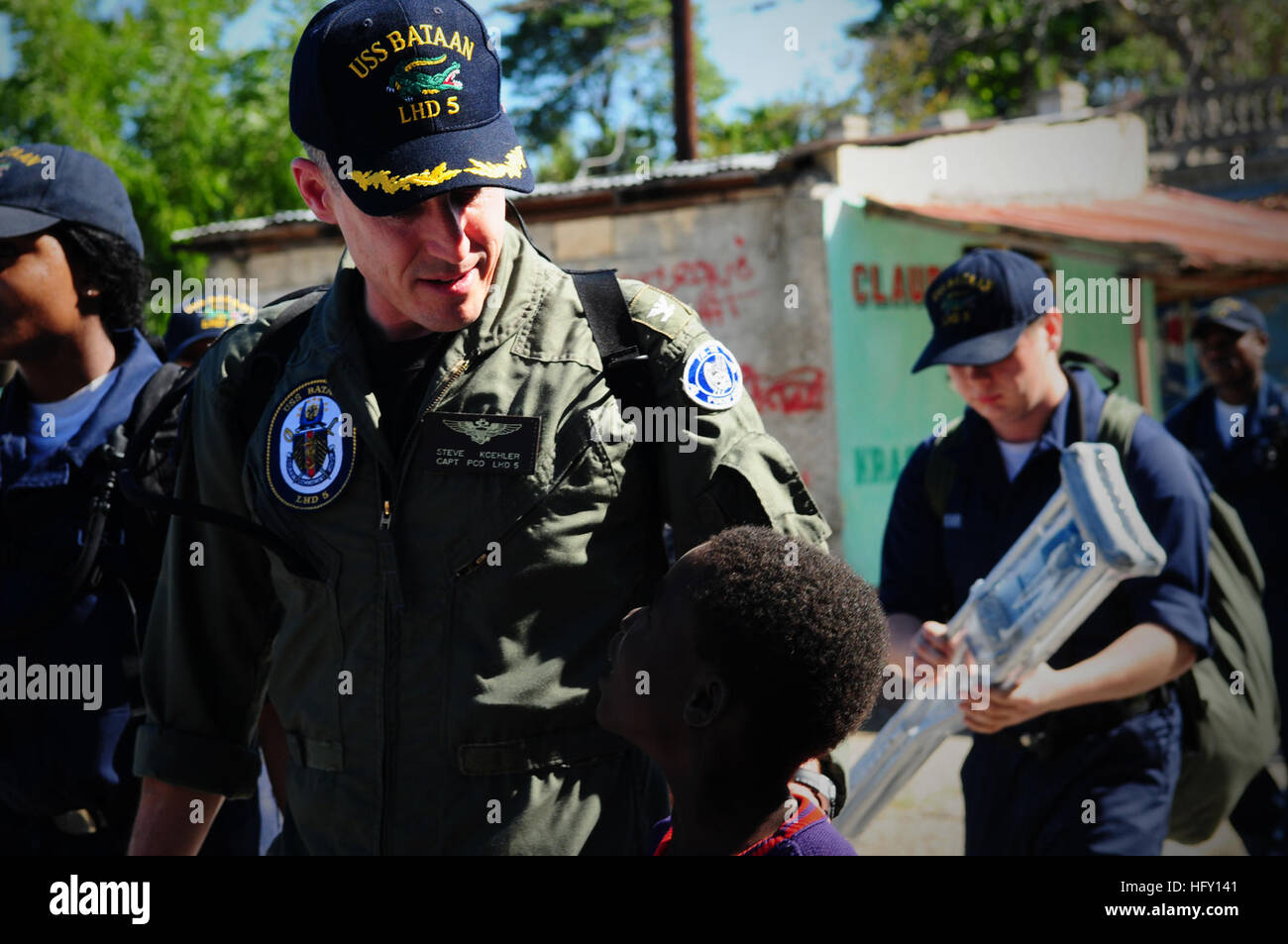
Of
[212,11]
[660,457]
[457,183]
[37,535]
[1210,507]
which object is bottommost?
[1210,507]

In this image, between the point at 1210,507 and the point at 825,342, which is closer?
the point at 1210,507

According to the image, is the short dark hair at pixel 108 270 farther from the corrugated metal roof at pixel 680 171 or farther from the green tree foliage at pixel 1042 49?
the green tree foliage at pixel 1042 49

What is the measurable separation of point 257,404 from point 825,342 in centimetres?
857

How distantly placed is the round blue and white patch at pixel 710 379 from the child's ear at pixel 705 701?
0.40m

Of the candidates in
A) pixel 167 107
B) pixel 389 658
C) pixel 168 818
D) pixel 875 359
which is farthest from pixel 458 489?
pixel 167 107

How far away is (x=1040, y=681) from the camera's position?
2.88 m

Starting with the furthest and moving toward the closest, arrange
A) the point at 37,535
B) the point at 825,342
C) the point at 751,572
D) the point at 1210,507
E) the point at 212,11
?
the point at 212,11, the point at 825,342, the point at 1210,507, the point at 37,535, the point at 751,572

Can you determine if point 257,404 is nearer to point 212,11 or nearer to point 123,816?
point 123,816

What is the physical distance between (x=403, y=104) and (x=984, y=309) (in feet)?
5.98

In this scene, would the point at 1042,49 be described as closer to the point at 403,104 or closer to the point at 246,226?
the point at 246,226

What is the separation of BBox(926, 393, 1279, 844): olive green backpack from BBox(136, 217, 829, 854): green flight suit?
4.99 feet

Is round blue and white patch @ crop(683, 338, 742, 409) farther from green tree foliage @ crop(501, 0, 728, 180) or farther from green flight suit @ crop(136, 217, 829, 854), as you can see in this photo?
green tree foliage @ crop(501, 0, 728, 180)
